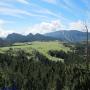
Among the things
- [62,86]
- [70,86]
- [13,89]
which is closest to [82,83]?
[70,86]

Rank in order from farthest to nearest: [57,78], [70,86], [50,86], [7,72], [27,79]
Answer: [7,72] < [27,79] < [57,78] < [50,86] < [70,86]

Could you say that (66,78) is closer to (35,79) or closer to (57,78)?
(57,78)

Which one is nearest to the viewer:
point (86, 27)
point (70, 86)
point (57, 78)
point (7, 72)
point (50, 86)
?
point (86, 27)

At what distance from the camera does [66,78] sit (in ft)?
529

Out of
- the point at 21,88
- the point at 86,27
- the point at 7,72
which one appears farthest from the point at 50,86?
the point at 86,27

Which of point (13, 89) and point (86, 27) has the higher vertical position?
point (86, 27)

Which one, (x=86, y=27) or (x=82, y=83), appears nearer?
(x=86, y=27)

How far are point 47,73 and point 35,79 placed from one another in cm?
1162

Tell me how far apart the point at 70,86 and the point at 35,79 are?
42.0m

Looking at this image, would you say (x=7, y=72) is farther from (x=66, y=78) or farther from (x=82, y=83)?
(x=82, y=83)

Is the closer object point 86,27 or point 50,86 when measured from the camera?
point 86,27

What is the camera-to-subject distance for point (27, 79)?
176375 mm

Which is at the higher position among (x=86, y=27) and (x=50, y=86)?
(x=86, y=27)

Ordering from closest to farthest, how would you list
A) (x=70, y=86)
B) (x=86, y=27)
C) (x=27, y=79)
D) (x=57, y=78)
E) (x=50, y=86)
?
(x=86, y=27) → (x=70, y=86) → (x=50, y=86) → (x=57, y=78) → (x=27, y=79)
